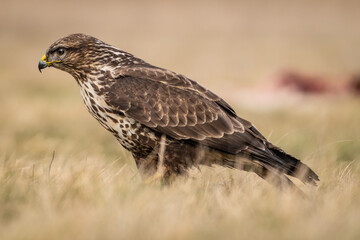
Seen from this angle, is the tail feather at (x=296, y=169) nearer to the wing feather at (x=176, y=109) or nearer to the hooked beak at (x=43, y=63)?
the wing feather at (x=176, y=109)

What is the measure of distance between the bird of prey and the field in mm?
197

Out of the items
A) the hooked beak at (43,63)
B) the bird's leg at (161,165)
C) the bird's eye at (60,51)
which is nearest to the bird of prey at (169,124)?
the bird's leg at (161,165)

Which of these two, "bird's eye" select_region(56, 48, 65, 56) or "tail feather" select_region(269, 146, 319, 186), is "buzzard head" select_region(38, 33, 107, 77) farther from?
"tail feather" select_region(269, 146, 319, 186)

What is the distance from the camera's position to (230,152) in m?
4.98

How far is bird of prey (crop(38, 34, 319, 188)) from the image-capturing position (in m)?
4.90

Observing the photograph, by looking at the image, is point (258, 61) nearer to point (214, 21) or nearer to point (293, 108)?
point (293, 108)

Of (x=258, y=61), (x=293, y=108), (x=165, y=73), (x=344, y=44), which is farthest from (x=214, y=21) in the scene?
(x=165, y=73)

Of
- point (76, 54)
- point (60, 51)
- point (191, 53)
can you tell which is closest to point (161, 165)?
point (76, 54)

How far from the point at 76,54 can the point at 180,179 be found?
162 centimetres

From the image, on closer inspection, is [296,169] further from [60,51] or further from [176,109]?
[60,51]

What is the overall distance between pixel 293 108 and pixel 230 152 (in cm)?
749

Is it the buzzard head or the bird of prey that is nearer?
the bird of prey

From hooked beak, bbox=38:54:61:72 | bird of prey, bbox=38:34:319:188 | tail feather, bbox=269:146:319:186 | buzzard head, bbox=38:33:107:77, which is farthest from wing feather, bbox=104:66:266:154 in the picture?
hooked beak, bbox=38:54:61:72

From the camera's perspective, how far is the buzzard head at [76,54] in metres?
5.34
